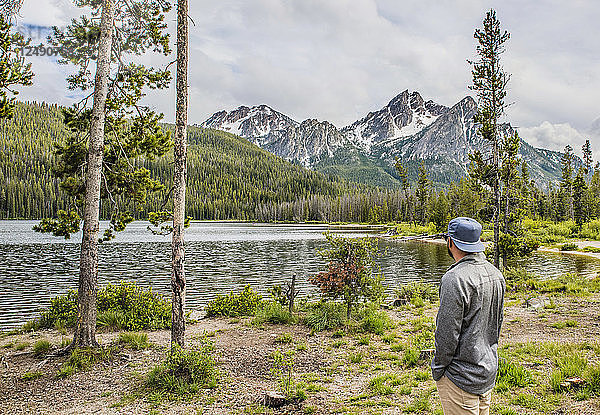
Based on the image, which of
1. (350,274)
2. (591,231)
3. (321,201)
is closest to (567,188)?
(591,231)

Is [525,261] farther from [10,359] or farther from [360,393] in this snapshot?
[10,359]

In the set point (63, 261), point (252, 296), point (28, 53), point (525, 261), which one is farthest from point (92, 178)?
point (525, 261)

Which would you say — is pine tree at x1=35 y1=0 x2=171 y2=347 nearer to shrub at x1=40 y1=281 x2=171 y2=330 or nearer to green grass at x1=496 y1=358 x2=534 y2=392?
shrub at x1=40 y1=281 x2=171 y2=330

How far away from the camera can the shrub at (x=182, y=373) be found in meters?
7.91

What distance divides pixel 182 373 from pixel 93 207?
475 centimetres

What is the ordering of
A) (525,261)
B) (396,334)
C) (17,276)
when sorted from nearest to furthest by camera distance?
(396,334) < (17,276) < (525,261)

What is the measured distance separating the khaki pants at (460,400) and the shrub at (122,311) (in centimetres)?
1155

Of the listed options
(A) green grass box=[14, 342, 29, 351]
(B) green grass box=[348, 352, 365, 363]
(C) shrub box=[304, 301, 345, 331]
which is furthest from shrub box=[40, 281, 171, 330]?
(B) green grass box=[348, 352, 365, 363]

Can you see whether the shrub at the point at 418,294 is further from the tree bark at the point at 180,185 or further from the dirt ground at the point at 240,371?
the tree bark at the point at 180,185

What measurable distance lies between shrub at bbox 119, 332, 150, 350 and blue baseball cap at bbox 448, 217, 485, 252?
9658 mm

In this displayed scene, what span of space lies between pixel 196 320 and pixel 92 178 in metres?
7.25

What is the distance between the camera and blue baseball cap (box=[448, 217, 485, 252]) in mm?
3949

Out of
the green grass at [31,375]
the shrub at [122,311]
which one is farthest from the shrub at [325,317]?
the green grass at [31,375]

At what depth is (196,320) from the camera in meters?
15.1
